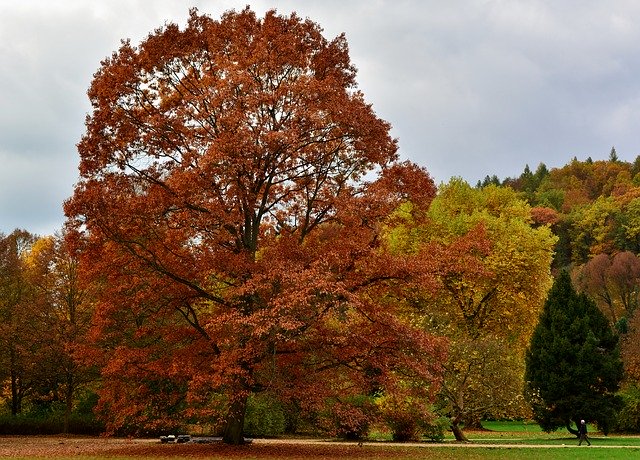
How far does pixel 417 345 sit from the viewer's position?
61.4 ft

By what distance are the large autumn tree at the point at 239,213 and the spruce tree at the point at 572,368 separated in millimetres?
9369

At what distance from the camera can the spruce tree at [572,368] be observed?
26.5 meters

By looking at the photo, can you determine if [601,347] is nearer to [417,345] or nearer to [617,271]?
[417,345]


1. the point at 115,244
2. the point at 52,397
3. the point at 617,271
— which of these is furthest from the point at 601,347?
the point at 617,271

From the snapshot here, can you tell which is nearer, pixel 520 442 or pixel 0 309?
pixel 520 442

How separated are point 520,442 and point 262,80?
17307 mm

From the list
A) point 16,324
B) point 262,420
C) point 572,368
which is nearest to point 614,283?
point 572,368

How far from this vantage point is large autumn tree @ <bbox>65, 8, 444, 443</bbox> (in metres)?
18.4

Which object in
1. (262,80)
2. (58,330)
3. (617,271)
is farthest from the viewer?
(617,271)

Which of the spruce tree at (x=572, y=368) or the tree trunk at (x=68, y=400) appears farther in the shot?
the tree trunk at (x=68, y=400)

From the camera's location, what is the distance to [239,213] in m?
20.1

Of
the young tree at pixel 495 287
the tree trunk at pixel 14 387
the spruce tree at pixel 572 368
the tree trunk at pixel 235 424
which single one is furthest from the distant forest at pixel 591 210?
the tree trunk at pixel 235 424

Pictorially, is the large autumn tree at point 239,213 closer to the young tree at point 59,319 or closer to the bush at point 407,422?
the bush at point 407,422

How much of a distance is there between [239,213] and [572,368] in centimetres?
1521
